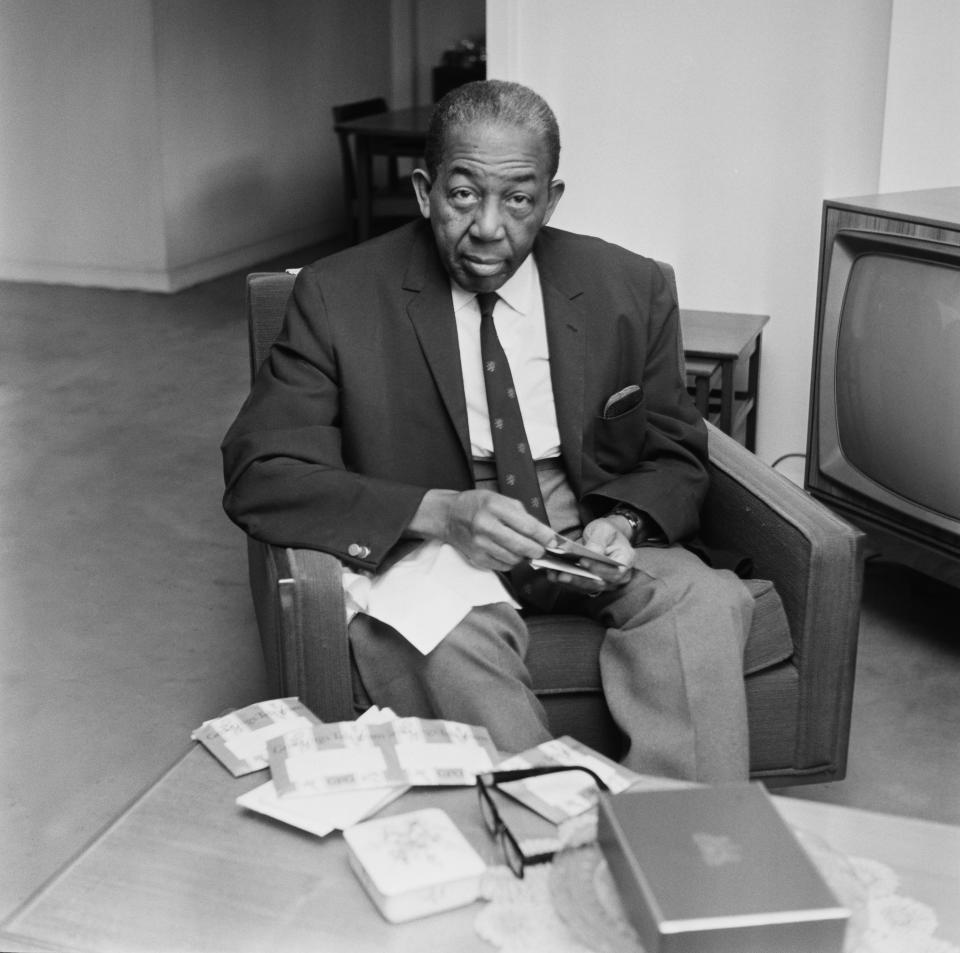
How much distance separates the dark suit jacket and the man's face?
10 cm

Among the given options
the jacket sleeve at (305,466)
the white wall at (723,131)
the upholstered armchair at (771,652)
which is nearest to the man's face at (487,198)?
the jacket sleeve at (305,466)

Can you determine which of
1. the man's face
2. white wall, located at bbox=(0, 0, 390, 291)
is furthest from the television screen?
white wall, located at bbox=(0, 0, 390, 291)

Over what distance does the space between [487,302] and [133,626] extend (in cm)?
133

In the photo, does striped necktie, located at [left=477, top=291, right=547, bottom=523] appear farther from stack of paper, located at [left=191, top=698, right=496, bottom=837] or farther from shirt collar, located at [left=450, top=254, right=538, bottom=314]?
stack of paper, located at [left=191, top=698, right=496, bottom=837]

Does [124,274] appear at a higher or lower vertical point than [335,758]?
lower

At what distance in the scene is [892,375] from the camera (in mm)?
2740

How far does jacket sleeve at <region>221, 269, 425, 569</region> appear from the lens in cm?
205

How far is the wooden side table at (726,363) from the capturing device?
3.30 meters

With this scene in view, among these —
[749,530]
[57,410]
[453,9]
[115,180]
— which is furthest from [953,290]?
[453,9]

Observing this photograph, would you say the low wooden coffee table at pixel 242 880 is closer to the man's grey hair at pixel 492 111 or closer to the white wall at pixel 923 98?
the man's grey hair at pixel 492 111

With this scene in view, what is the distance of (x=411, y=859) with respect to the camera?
139 centimetres

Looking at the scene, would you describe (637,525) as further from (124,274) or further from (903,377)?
(124,274)

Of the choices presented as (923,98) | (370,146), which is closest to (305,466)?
(923,98)

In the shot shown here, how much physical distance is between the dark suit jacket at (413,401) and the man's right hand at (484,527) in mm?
35
